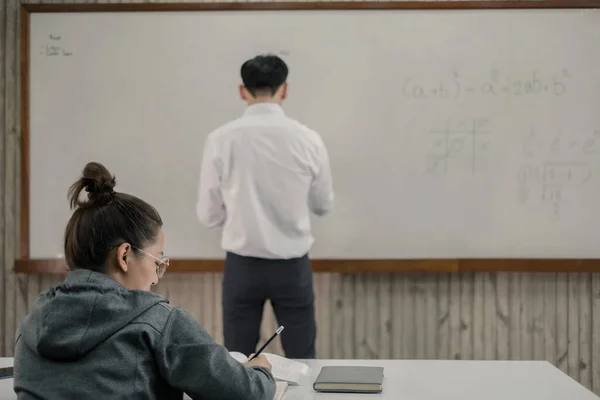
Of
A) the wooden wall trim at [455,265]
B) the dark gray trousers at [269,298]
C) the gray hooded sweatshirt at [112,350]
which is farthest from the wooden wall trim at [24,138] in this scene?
the gray hooded sweatshirt at [112,350]

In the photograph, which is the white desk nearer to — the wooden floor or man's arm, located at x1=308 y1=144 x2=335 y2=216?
man's arm, located at x1=308 y1=144 x2=335 y2=216

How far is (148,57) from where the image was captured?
322 cm

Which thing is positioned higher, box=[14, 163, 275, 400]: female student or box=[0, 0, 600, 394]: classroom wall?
box=[14, 163, 275, 400]: female student

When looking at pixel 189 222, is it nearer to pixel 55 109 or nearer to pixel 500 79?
pixel 55 109

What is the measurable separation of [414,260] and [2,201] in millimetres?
1770

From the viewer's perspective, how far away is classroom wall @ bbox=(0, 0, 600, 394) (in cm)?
326

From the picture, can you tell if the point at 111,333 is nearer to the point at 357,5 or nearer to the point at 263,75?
the point at 263,75

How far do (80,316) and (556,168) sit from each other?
241 centimetres

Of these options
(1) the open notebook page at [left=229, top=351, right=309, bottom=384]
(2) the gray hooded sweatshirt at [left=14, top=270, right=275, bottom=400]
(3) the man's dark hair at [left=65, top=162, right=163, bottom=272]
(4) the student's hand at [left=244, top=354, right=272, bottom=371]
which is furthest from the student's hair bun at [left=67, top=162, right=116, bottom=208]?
(1) the open notebook page at [left=229, top=351, right=309, bottom=384]

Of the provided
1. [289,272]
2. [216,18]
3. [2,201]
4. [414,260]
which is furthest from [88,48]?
[414,260]

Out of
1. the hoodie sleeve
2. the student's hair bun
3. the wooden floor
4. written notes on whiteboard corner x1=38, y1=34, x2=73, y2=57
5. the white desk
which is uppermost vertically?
written notes on whiteboard corner x1=38, y1=34, x2=73, y2=57

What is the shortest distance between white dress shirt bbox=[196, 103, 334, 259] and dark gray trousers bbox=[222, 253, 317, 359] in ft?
0.15

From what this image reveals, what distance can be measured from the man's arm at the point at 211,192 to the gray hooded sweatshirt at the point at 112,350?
54.9 inches

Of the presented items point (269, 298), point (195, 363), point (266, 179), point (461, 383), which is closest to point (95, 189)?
point (195, 363)
